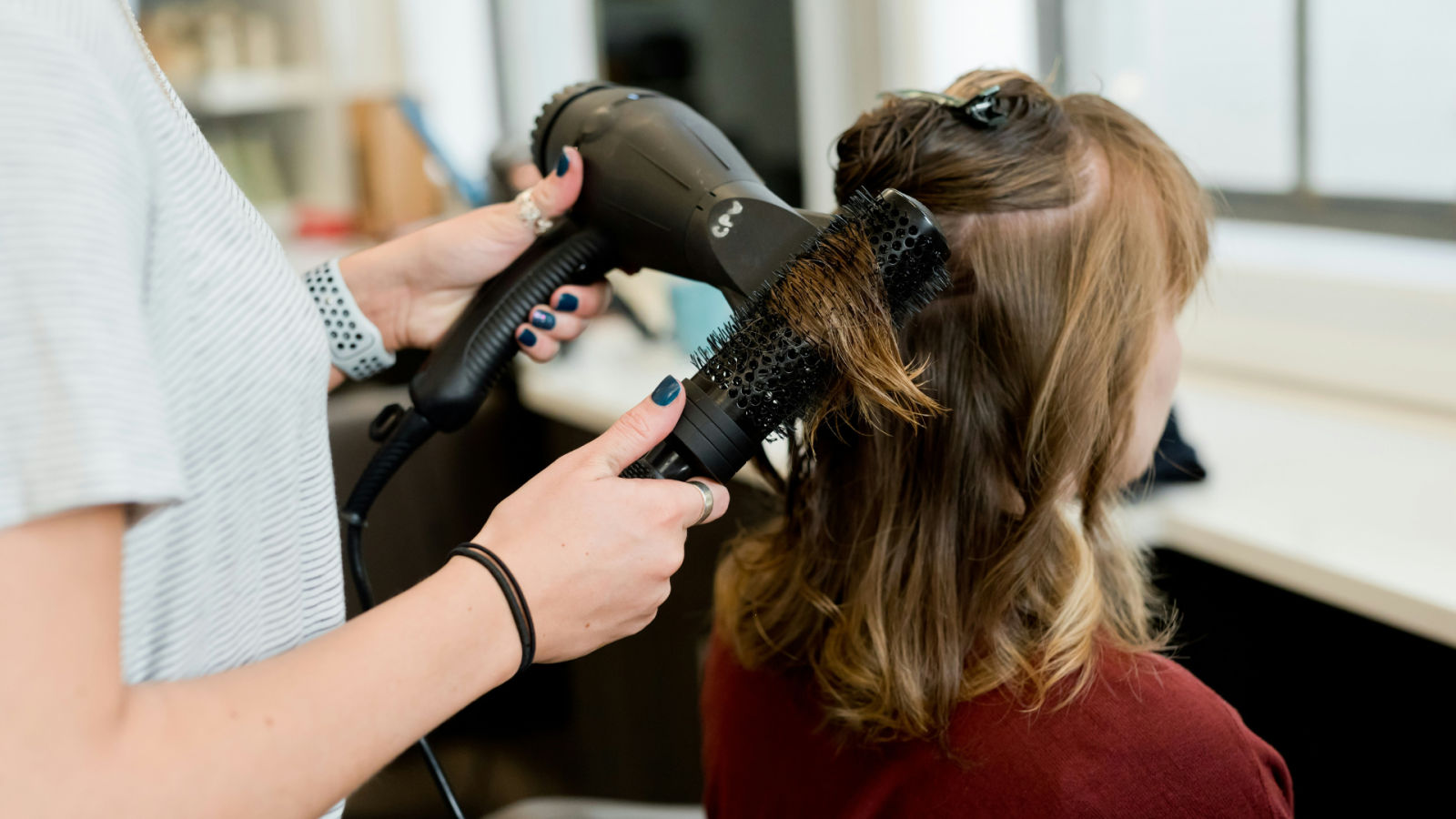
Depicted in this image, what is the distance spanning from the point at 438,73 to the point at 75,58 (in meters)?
2.72

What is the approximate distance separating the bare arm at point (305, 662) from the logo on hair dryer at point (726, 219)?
13 cm

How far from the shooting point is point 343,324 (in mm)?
876

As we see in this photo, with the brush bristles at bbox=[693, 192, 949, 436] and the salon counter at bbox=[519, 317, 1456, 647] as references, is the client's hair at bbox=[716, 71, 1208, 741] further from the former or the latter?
the salon counter at bbox=[519, 317, 1456, 647]

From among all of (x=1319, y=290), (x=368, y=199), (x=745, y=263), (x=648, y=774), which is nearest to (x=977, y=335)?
(x=745, y=263)

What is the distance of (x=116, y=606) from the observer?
419mm

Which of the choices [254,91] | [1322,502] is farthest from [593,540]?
[254,91]

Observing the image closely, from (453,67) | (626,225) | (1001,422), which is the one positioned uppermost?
(453,67)

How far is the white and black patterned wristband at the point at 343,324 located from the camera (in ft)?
2.88

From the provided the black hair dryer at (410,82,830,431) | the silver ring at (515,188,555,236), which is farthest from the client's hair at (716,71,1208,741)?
the silver ring at (515,188,555,236)

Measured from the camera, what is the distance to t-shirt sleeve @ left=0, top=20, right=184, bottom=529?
1.29 feet

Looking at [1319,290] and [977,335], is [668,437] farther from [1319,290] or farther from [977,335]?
[1319,290]

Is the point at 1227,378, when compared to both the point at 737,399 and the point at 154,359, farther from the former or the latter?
the point at 154,359

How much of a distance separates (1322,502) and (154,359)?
0.90 metres

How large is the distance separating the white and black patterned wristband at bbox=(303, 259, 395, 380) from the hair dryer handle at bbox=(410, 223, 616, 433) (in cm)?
5
